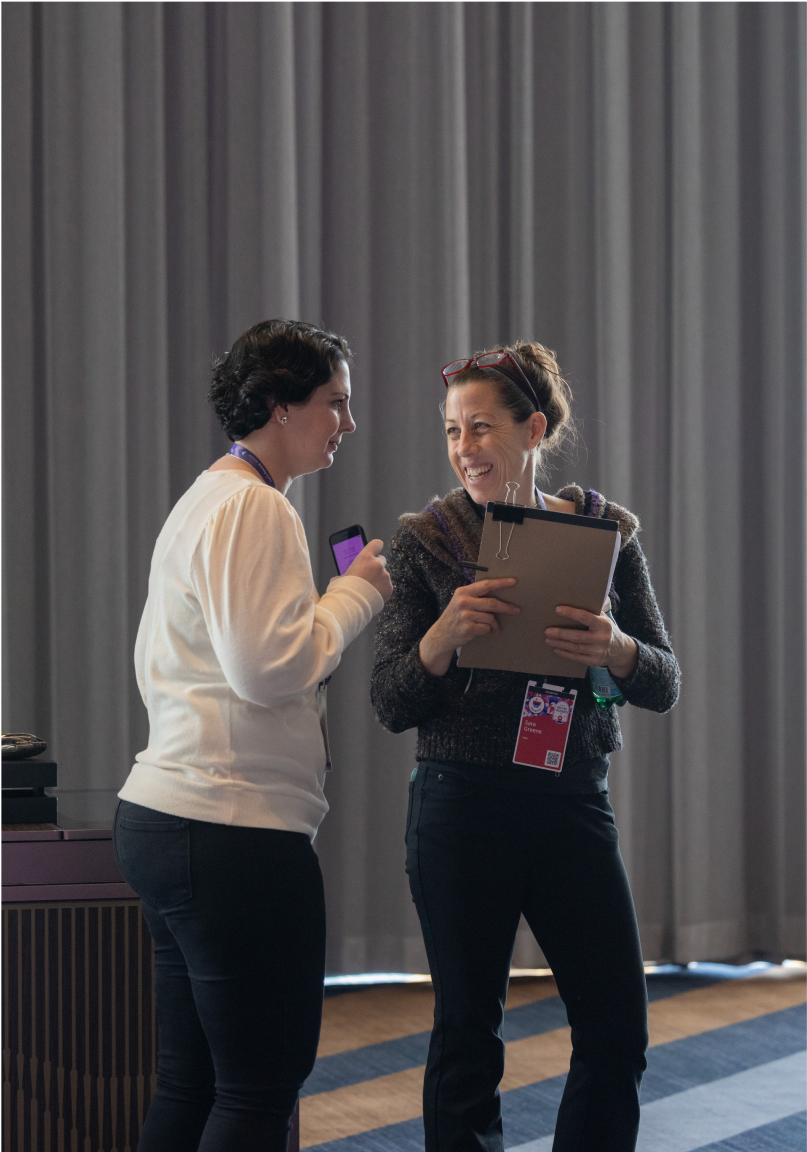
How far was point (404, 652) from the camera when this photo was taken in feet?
4.75

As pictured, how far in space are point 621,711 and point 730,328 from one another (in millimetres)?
1275

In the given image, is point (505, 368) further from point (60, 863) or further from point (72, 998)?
point (72, 998)

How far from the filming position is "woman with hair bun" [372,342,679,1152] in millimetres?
1333

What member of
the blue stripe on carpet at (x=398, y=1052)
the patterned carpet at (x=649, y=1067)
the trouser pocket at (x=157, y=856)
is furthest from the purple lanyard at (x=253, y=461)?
the blue stripe on carpet at (x=398, y=1052)

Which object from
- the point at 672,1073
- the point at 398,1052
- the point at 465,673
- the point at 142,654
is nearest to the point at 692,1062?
the point at 672,1073

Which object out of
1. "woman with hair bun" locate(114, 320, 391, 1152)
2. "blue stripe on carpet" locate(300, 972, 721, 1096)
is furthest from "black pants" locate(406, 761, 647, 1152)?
"blue stripe on carpet" locate(300, 972, 721, 1096)

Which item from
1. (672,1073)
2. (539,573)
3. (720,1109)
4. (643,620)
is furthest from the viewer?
(672,1073)

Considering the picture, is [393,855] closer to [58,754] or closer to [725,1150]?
[58,754]

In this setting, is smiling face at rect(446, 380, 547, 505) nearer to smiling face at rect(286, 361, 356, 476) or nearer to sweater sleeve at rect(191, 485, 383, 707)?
smiling face at rect(286, 361, 356, 476)

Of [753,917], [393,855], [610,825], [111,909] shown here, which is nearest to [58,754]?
[393,855]

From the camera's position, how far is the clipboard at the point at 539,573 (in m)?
1.31

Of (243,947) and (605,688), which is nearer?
(243,947)

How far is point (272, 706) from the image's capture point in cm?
113

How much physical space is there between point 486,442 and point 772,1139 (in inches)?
61.7
